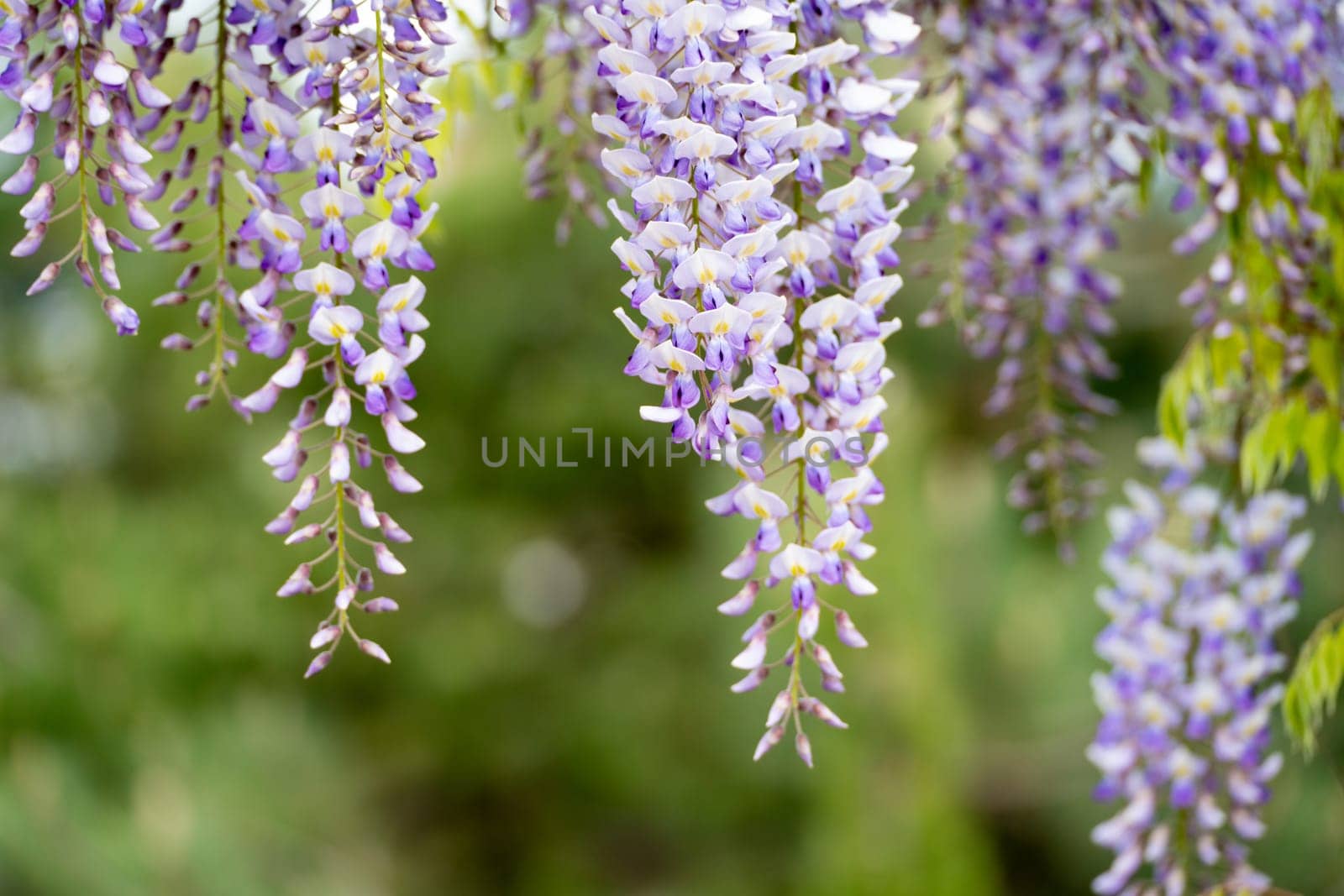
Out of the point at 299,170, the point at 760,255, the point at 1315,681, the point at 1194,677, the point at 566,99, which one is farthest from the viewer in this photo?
the point at 1194,677

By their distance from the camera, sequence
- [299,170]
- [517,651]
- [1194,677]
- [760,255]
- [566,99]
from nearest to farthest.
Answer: [760,255] < [299,170] < [566,99] < [1194,677] < [517,651]

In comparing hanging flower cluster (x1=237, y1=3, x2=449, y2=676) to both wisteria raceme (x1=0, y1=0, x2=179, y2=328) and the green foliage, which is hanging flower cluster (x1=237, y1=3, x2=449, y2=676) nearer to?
wisteria raceme (x1=0, y1=0, x2=179, y2=328)

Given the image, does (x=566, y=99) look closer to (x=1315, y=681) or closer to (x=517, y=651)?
(x=1315, y=681)

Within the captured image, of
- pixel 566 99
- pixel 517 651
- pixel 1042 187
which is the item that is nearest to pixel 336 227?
pixel 566 99

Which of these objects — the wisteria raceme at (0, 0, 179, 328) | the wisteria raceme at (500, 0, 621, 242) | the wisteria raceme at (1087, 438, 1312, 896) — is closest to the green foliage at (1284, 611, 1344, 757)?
the wisteria raceme at (1087, 438, 1312, 896)

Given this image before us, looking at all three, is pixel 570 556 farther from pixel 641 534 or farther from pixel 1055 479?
pixel 1055 479

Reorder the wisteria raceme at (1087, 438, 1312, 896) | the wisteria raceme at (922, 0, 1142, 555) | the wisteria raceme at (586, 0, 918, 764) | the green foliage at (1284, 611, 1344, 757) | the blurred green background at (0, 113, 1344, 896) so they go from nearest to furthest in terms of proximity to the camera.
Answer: the wisteria raceme at (586, 0, 918, 764) < the green foliage at (1284, 611, 1344, 757) < the wisteria raceme at (922, 0, 1142, 555) < the wisteria raceme at (1087, 438, 1312, 896) < the blurred green background at (0, 113, 1344, 896)
